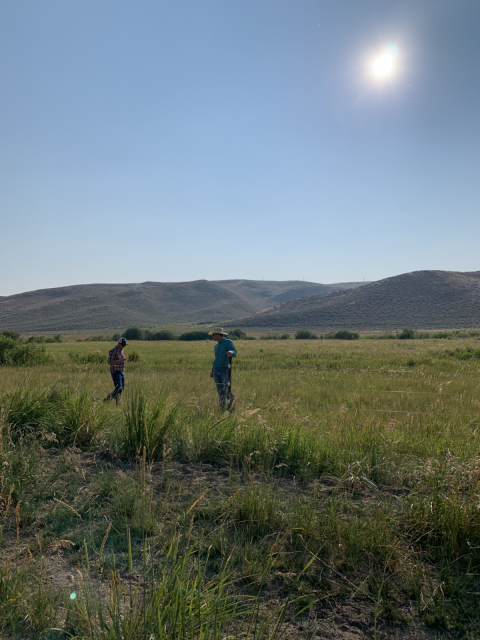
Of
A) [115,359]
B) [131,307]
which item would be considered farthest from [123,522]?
[131,307]

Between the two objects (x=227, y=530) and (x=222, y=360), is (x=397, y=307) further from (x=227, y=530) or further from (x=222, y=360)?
(x=227, y=530)

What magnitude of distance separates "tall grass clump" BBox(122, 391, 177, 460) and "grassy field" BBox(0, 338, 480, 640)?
1.0 inches

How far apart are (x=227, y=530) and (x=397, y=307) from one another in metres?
109

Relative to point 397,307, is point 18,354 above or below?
below

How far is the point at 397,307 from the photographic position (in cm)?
10594

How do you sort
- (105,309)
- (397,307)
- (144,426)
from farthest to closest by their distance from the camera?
(105,309) < (397,307) < (144,426)

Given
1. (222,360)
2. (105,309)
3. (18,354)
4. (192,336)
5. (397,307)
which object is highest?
(105,309)

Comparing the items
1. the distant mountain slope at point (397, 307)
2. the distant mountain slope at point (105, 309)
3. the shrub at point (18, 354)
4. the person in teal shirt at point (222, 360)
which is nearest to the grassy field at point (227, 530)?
the person in teal shirt at point (222, 360)

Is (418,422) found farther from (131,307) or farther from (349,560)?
(131,307)

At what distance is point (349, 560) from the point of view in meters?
3.11

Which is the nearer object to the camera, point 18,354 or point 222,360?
point 222,360

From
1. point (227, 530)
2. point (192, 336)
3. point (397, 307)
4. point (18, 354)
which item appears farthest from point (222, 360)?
point (397, 307)

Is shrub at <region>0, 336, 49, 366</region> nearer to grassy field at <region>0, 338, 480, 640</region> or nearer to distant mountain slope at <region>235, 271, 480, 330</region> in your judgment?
grassy field at <region>0, 338, 480, 640</region>

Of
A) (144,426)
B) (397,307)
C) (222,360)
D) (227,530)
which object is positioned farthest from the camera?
(397,307)
